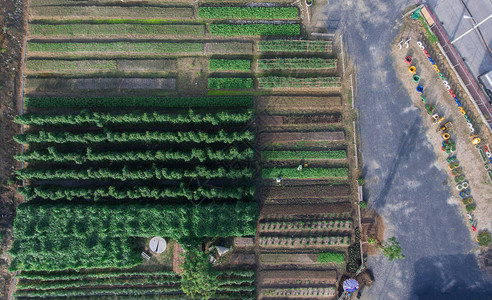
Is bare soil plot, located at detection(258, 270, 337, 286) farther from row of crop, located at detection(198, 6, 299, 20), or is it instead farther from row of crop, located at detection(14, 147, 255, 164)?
row of crop, located at detection(198, 6, 299, 20)

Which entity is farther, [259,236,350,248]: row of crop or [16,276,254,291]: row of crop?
[259,236,350,248]: row of crop

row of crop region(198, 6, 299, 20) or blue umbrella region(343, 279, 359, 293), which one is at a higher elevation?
row of crop region(198, 6, 299, 20)

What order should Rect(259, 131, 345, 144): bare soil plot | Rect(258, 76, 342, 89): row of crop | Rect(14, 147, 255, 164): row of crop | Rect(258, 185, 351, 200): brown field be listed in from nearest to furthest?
Rect(14, 147, 255, 164): row of crop < Rect(258, 185, 351, 200): brown field < Rect(259, 131, 345, 144): bare soil plot < Rect(258, 76, 342, 89): row of crop

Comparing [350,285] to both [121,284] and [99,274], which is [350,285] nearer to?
[121,284]

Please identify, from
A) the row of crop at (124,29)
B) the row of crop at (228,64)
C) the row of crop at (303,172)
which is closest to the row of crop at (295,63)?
the row of crop at (228,64)

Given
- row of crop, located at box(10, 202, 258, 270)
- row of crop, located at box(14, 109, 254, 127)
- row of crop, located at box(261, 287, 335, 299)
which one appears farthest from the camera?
row of crop, located at box(261, 287, 335, 299)

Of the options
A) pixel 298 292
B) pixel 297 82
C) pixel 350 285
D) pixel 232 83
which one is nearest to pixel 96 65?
pixel 232 83

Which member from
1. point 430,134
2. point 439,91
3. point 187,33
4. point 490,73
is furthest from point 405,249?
point 187,33

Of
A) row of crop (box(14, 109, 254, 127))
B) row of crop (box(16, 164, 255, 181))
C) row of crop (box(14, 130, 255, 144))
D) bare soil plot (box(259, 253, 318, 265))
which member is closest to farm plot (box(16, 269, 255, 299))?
bare soil plot (box(259, 253, 318, 265))
